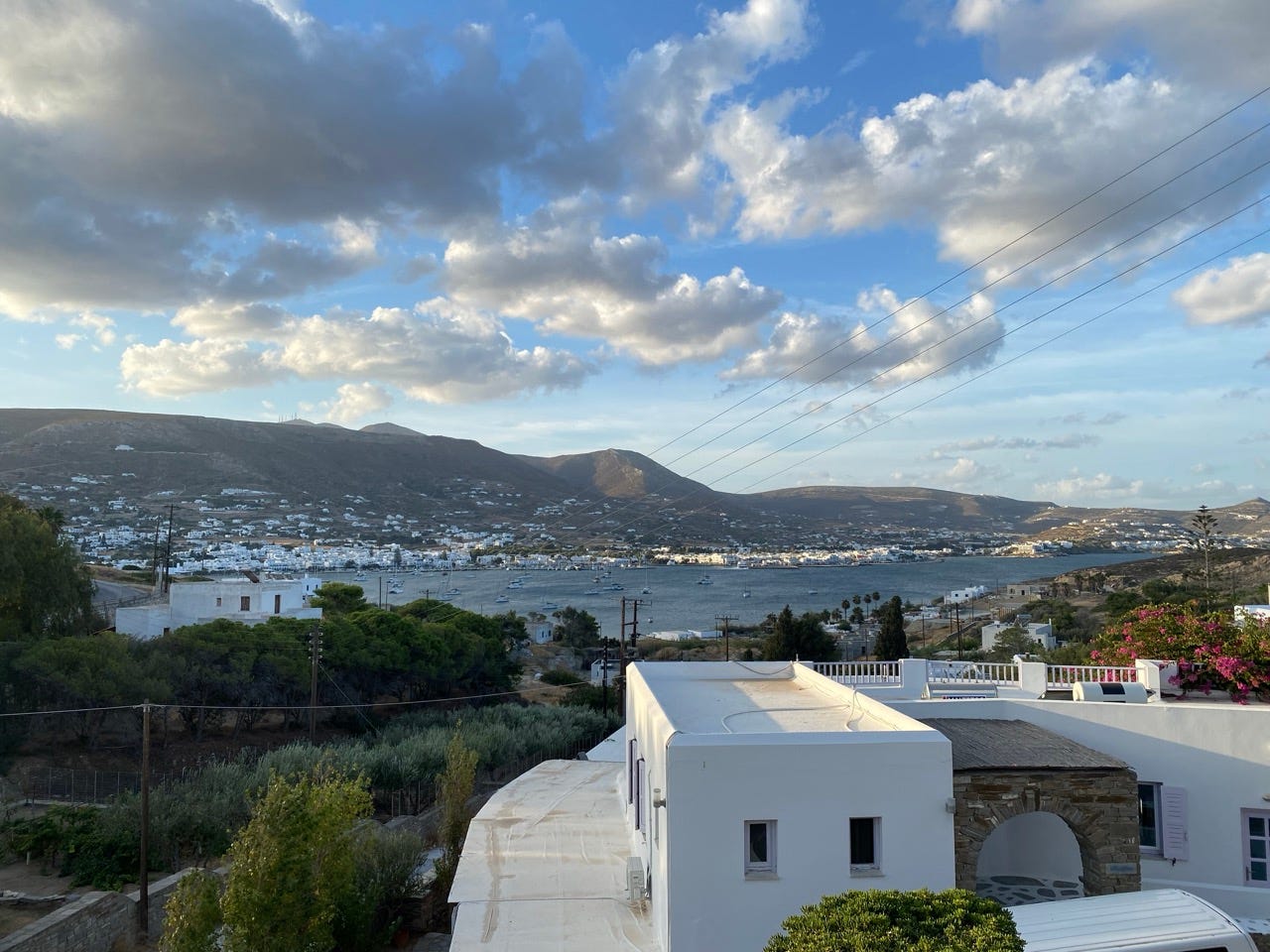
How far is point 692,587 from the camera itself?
124 meters

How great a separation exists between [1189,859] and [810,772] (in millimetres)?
5859

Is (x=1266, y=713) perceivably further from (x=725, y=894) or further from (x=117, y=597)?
(x=117, y=597)

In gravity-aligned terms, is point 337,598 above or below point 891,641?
above

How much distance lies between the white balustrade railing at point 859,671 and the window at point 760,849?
657 centimetres

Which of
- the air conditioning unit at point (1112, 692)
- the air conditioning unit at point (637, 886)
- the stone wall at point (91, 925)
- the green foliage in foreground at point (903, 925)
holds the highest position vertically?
the air conditioning unit at point (1112, 692)

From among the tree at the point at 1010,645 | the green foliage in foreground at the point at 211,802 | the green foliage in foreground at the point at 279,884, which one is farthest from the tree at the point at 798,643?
the green foliage in foreground at the point at 279,884

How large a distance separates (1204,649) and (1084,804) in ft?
14.3

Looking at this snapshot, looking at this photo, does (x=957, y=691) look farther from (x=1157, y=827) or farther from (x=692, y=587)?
(x=692, y=587)

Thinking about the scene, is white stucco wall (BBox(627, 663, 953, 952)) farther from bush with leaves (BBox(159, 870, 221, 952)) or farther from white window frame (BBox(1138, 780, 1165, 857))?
bush with leaves (BBox(159, 870, 221, 952))

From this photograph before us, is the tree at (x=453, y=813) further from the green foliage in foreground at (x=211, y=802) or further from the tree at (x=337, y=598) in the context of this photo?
the tree at (x=337, y=598)

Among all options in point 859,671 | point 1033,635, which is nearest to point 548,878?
point 859,671

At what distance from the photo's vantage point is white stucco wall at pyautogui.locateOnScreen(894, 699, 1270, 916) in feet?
36.7

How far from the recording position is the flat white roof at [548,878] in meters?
10.0

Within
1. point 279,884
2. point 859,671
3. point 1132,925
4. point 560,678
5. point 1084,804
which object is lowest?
point 560,678
